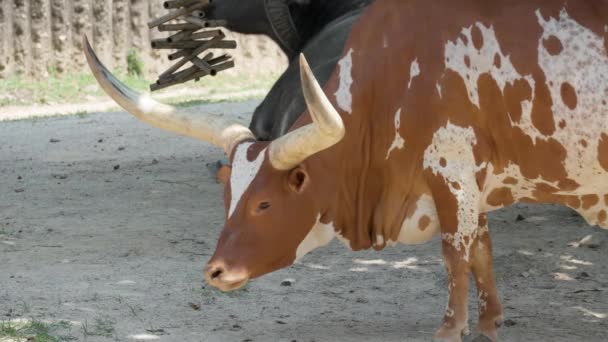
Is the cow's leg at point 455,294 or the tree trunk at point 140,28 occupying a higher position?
the tree trunk at point 140,28

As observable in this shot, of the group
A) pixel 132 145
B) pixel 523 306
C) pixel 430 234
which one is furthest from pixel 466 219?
pixel 132 145

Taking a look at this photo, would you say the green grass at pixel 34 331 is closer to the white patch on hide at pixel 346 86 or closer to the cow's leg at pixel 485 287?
the white patch on hide at pixel 346 86

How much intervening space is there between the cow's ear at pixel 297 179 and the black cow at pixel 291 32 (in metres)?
2.09

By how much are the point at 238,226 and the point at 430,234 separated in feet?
2.89

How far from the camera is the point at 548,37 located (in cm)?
496

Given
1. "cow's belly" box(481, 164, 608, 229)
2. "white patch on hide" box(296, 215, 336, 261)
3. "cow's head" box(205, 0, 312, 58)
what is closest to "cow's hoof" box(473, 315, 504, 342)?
"cow's belly" box(481, 164, 608, 229)

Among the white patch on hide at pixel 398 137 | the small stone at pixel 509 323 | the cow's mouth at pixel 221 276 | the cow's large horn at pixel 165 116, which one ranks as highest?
the cow's large horn at pixel 165 116

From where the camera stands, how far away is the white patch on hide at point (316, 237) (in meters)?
4.94

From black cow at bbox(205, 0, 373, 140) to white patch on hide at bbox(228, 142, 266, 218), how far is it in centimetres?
209

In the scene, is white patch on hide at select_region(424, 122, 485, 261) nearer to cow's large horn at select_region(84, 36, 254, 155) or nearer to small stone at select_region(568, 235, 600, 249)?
cow's large horn at select_region(84, 36, 254, 155)

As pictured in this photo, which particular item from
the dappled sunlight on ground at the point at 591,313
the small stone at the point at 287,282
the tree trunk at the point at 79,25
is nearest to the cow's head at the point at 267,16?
the small stone at the point at 287,282

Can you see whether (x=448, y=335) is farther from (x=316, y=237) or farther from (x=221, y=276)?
(x=221, y=276)

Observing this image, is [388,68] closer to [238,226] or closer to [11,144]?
[238,226]

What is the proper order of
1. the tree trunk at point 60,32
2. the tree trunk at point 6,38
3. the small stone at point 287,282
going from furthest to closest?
the tree trunk at point 60,32 → the tree trunk at point 6,38 → the small stone at point 287,282
